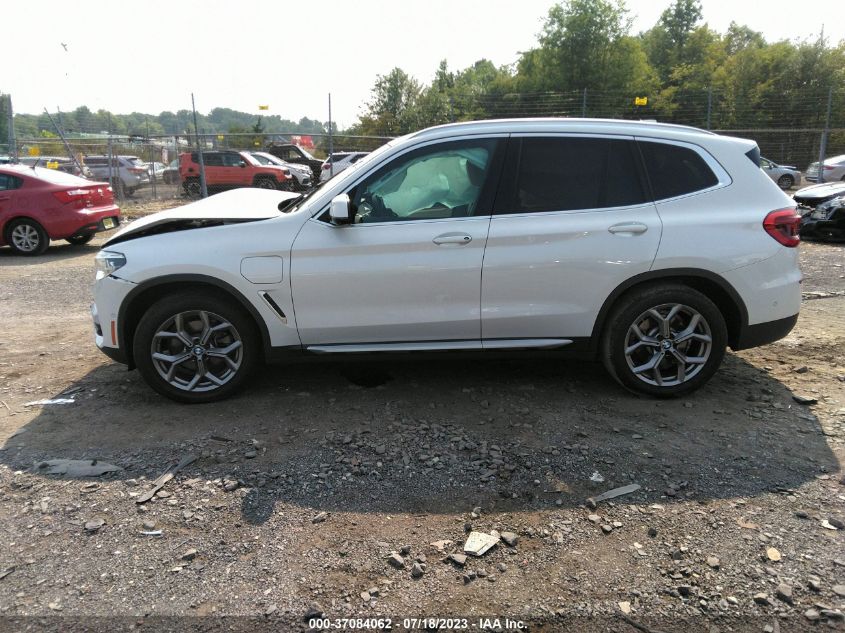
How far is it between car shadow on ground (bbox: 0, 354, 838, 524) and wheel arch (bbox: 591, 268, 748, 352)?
491mm

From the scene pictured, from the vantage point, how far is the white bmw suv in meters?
3.99

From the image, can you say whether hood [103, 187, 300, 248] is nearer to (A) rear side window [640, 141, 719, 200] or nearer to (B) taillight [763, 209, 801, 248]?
(A) rear side window [640, 141, 719, 200]

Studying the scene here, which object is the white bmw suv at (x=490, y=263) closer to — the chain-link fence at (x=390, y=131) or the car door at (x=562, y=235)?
the car door at (x=562, y=235)

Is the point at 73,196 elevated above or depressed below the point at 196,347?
above

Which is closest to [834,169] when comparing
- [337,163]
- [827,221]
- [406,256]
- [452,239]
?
[827,221]

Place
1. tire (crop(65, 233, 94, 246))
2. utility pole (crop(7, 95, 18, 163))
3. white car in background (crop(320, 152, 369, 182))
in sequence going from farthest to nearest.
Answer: white car in background (crop(320, 152, 369, 182)) < utility pole (crop(7, 95, 18, 163)) < tire (crop(65, 233, 94, 246))

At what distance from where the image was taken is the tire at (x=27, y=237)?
10.6 metres

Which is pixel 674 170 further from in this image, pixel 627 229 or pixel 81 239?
pixel 81 239


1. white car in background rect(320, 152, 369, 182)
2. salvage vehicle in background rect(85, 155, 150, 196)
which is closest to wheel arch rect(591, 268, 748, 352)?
white car in background rect(320, 152, 369, 182)

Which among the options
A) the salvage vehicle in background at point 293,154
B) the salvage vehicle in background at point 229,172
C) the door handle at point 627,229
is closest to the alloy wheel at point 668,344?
the door handle at point 627,229

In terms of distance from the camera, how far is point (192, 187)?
69.7 feet

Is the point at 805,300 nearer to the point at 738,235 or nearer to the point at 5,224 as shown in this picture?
the point at 738,235

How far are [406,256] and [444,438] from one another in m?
1.15

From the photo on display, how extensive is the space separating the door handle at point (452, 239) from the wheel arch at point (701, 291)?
995 mm
